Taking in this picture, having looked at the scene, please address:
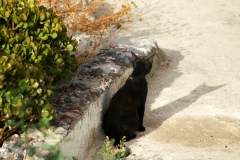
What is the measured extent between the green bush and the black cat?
0.77 meters

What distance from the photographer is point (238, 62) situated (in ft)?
27.5

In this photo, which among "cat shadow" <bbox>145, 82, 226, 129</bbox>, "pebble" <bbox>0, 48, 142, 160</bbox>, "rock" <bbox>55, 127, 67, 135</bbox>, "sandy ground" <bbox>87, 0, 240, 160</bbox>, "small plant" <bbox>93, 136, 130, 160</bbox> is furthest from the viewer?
"cat shadow" <bbox>145, 82, 226, 129</bbox>

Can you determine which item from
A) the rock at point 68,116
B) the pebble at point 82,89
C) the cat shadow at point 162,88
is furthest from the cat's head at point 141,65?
the rock at point 68,116

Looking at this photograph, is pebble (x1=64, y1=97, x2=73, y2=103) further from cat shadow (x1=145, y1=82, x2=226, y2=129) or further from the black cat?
cat shadow (x1=145, y1=82, x2=226, y2=129)

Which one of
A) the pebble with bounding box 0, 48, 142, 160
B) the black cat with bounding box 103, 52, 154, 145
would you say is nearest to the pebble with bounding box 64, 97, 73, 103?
the pebble with bounding box 0, 48, 142, 160

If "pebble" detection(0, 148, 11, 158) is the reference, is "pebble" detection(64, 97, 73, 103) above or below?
below

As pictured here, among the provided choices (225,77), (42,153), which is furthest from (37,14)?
(225,77)

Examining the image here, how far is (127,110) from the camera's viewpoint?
18.0 ft

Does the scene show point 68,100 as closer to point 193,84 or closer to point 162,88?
point 162,88

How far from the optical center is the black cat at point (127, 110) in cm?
544

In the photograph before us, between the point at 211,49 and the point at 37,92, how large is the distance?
539cm

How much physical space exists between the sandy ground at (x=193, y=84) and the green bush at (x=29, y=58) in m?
1.41

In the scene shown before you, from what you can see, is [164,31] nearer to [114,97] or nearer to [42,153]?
[114,97]

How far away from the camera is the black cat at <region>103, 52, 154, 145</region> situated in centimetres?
544
